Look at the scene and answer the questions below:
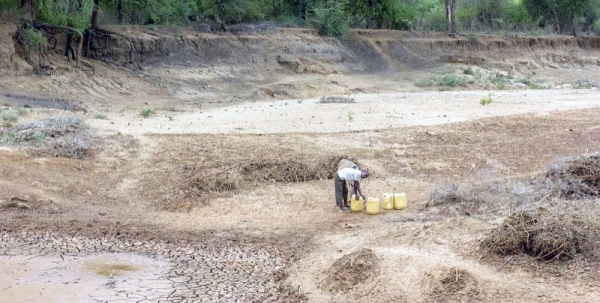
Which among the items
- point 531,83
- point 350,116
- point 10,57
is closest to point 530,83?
point 531,83

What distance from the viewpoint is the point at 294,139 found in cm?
1659

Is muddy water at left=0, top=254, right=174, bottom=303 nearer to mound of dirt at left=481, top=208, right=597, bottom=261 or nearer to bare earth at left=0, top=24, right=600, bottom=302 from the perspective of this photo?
bare earth at left=0, top=24, right=600, bottom=302

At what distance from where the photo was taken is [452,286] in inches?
284

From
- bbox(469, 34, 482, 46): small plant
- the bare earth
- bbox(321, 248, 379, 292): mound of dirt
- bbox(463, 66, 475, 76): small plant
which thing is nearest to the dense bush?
the bare earth

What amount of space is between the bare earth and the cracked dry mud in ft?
0.09

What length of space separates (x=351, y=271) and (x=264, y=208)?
13.2ft

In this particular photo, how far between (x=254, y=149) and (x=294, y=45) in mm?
17445

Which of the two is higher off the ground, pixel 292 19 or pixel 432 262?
pixel 292 19

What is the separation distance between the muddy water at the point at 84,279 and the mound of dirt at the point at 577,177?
561cm

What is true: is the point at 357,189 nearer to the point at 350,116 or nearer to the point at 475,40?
the point at 350,116

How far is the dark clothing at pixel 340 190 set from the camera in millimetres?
10898

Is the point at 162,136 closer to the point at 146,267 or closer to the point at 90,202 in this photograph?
the point at 90,202

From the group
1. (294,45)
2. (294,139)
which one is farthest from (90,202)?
(294,45)

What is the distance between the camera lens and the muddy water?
793 centimetres
